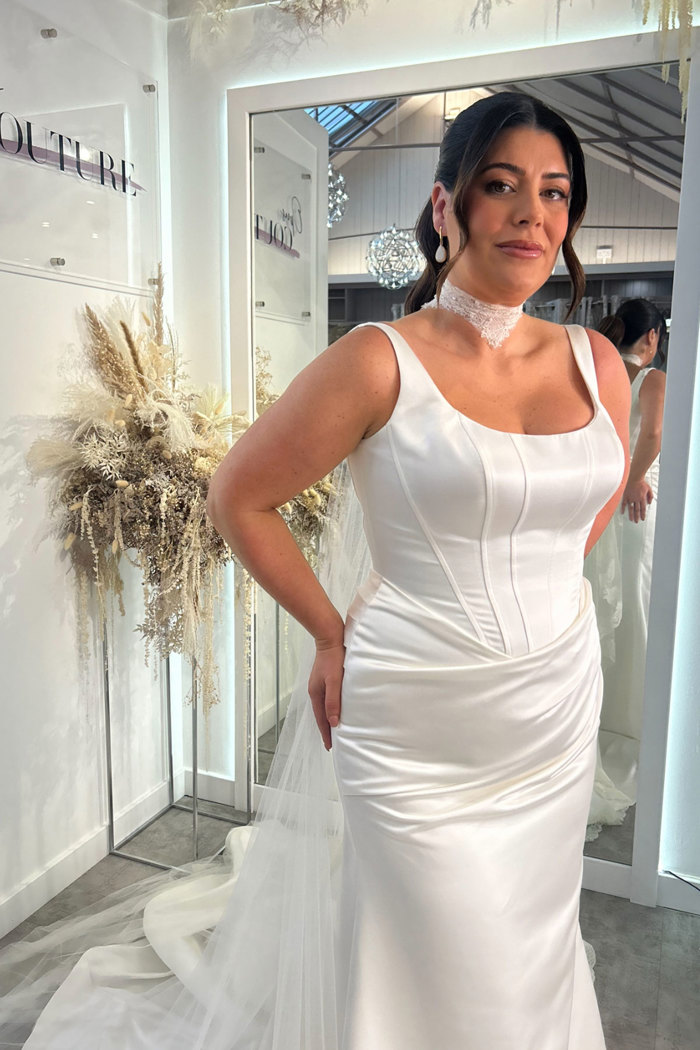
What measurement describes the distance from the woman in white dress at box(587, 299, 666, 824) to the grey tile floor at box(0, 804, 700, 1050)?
30 centimetres

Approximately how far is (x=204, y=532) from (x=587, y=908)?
1669mm

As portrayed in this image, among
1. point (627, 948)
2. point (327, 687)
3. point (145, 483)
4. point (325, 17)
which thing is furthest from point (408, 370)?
point (627, 948)

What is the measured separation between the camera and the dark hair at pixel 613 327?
2342 millimetres

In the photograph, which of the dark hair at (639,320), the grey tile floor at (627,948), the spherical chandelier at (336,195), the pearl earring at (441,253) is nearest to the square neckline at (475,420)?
the pearl earring at (441,253)

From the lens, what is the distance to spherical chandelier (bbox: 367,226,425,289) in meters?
2.54

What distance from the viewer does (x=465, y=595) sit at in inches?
52.1

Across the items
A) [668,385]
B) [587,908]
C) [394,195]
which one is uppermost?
[394,195]

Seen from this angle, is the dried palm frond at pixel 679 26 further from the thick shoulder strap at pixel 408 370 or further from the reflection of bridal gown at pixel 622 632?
the thick shoulder strap at pixel 408 370

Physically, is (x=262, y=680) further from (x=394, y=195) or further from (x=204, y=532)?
(x=394, y=195)

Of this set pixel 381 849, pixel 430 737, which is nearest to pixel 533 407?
pixel 430 737

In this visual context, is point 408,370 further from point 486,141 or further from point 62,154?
point 62,154

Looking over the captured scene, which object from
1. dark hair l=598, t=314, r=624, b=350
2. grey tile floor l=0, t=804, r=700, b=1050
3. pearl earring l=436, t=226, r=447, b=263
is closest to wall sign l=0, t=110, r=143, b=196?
pearl earring l=436, t=226, r=447, b=263

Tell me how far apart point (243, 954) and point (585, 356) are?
1485 mm

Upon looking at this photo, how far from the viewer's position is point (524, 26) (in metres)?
2.31
